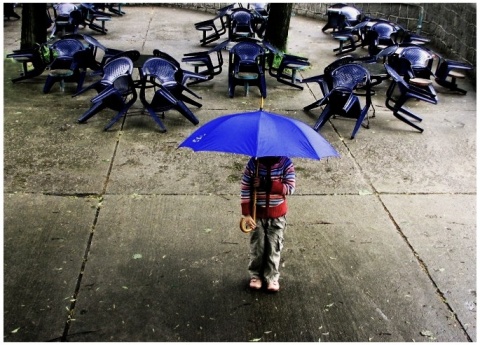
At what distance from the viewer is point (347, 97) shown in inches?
310

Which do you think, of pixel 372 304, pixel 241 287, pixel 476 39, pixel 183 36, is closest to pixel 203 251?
pixel 241 287

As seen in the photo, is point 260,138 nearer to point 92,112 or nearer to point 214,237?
point 214,237

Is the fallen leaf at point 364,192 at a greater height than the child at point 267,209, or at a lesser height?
lesser

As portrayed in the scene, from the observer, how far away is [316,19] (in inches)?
701

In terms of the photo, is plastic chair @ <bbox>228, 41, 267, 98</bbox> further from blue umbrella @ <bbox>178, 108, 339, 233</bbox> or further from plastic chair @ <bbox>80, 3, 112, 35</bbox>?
plastic chair @ <bbox>80, 3, 112, 35</bbox>

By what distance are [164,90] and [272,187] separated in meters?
4.55

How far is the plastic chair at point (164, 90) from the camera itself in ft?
25.8

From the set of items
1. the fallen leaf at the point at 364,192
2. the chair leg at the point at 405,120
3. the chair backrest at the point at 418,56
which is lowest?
the fallen leaf at the point at 364,192

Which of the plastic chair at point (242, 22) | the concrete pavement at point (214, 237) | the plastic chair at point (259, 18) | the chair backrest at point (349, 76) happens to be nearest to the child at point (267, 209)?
the concrete pavement at point (214, 237)

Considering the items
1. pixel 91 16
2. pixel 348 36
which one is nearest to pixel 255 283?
pixel 348 36

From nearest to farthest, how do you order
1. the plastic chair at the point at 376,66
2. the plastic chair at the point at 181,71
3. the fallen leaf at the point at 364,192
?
the fallen leaf at the point at 364,192, the plastic chair at the point at 181,71, the plastic chair at the point at 376,66

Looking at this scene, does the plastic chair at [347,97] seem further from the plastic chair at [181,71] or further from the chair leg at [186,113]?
the plastic chair at [181,71]

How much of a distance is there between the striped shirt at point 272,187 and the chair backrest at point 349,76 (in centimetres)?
453

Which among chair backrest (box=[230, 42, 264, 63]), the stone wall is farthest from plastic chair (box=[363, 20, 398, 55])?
chair backrest (box=[230, 42, 264, 63])
